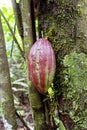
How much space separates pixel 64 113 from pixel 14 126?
10.7 inches

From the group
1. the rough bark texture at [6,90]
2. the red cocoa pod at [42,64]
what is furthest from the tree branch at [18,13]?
the red cocoa pod at [42,64]

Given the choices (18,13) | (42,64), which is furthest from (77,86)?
(18,13)

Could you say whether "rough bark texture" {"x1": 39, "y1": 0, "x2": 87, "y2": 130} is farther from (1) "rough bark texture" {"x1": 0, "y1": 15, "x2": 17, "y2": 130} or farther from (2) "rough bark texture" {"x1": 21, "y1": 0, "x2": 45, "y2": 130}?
(1) "rough bark texture" {"x1": 0, "y1": 15, "x2": 17, "y2": 130}

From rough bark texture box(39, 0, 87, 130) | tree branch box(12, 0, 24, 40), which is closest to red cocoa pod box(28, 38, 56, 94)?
rough bark texture box(39, 0, 87, 130)

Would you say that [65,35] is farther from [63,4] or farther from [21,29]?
[21,29]

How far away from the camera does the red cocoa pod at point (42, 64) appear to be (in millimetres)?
769

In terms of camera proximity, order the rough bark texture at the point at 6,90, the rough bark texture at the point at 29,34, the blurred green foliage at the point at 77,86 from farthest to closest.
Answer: the rough bark texture at the point at 6,90 → the rough bark texture at the point at 29,34 → the blurred green foliage at the point at 77,86

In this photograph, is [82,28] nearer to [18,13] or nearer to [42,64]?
[42,64]

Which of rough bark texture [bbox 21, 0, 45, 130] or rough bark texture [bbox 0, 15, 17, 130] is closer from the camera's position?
rough bark texture [bbox 21, 0, 45, 130]

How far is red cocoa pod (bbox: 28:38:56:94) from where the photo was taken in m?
0.77

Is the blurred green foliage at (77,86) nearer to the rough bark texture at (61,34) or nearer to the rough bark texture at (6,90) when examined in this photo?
the rough bark texture at (61,34)

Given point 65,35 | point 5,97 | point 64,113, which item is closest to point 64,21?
point 65,35

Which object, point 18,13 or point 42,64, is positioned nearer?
point 42,64

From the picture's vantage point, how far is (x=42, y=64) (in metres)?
0.77
